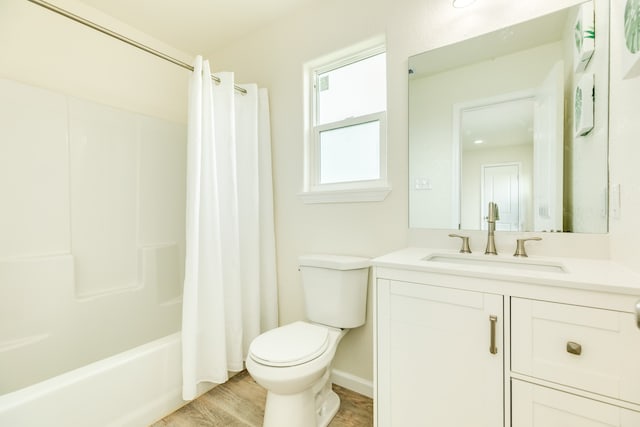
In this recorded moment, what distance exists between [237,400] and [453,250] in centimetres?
144

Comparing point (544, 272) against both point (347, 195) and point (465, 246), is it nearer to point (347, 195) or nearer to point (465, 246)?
point (465, 246)

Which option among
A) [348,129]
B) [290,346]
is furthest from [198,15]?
[290,346]

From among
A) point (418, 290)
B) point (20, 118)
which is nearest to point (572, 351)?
point (418, 290)

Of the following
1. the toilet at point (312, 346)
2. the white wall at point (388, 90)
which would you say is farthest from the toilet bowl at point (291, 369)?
the white wall at point (388, 90)

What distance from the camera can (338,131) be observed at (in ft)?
6.15

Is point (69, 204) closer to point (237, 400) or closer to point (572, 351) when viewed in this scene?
point (237, 400)

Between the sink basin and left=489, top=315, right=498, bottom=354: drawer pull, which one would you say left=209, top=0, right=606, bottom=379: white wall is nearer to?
the sink basin

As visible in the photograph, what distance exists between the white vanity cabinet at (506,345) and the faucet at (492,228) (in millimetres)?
255

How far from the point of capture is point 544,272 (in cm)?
90

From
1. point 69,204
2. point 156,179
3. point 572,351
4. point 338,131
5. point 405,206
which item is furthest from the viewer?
point 156,179

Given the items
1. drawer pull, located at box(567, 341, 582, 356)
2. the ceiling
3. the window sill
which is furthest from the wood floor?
the ceiling

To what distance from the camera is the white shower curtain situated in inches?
59.6

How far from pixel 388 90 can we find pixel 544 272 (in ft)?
3.80

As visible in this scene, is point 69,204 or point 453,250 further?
point 69,204
